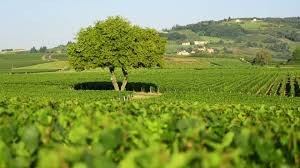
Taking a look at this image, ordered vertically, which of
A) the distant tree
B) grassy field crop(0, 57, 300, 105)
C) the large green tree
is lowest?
the distant tree

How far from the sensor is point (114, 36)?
65.4 m

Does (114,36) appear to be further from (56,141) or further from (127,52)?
(56,141)

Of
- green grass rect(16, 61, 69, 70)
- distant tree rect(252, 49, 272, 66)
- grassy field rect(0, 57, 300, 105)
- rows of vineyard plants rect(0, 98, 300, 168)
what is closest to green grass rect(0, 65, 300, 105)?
grassy field rect(0, 57, 300, 105)

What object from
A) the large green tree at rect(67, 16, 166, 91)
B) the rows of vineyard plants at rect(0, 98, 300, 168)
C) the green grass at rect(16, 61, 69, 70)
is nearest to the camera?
the rows of vineyard plants at rect(0, 98, 300, 168)

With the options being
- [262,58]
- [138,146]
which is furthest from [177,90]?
[262,58]

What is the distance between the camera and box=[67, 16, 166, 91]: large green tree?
64.9 m

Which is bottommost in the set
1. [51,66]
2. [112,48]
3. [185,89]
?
[51,66]

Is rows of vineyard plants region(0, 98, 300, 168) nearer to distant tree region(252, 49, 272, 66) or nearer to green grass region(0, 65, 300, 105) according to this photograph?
green grass region(0, 65, 300, 105)

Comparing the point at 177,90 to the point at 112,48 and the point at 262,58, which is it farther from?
the point at 262,58

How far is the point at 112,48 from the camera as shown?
64875mm

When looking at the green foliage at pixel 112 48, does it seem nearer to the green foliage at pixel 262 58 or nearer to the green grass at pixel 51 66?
the green grass at pixel 51 66

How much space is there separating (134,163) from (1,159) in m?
2.16

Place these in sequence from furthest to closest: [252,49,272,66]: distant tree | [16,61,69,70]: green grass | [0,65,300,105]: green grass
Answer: [252,49,272,66]: distant tree
[16,61,69,70]: green grass
[0,65,300,105]: green grass

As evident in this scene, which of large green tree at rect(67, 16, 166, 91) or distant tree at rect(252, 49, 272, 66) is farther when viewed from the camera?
distant tree at rect(252, 49, 272, 66)
